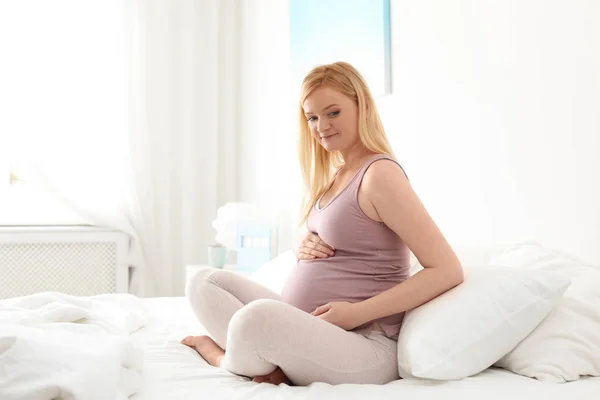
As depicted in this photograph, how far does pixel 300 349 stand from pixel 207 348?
1.32 ft

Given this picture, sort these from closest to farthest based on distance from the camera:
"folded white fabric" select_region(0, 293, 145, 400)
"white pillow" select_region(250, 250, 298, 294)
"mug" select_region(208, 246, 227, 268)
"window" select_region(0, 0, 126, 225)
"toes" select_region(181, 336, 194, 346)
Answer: "folded white fabric" select_region(0, 293, 145, 400) < "toes" select_region(181, 336, 194, 346) < "white pillow" select_region(250, 250, 298, 294) < "mug" select_region(208, 246, 227, 268) < "window" select_region(0, 0, 126, 225)

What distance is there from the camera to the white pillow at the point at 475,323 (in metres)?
1.29

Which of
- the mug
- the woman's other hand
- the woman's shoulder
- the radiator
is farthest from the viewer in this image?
the radiator

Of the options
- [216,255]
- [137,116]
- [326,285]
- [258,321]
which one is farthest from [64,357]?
[137,116]

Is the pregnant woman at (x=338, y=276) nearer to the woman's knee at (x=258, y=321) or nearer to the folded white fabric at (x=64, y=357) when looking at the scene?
the woman's knee at (x=258, y=321)

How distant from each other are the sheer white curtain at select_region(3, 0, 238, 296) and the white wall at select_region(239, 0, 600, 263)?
1.78 metres

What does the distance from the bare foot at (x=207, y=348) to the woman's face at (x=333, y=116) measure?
22.3 inches

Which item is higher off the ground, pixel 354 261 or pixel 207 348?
pixel 354 261

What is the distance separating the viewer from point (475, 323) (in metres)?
1.32

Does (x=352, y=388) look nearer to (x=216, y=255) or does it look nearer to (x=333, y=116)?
(x=333, y=116)

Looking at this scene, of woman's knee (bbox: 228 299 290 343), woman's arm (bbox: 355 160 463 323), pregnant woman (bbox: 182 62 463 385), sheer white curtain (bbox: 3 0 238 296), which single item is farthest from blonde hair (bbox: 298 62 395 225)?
sheer white curtain (bbox: 3 0 238 296)

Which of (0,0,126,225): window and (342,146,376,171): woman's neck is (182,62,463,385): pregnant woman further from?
(0,0,126,225): window

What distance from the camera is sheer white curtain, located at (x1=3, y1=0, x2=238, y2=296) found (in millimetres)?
3684

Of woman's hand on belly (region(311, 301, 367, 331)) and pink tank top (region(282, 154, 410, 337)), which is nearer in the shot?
woman's hand on belly (region(311, 301, 367, 331))
